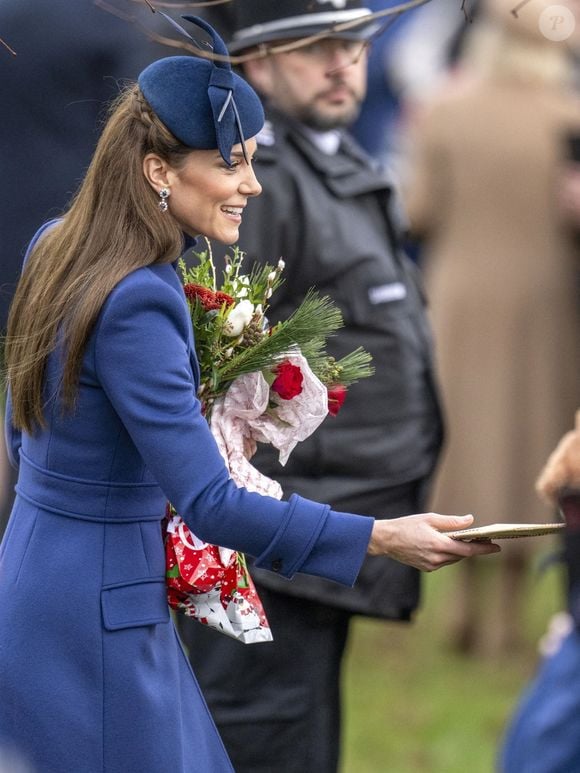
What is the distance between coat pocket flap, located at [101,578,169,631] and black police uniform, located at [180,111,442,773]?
0.94 meters

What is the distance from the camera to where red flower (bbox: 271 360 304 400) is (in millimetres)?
2715

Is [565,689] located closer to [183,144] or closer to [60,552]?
[60,552]

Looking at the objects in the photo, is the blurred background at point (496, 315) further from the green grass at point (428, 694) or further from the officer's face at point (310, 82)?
the officer's face at point (310, 82)

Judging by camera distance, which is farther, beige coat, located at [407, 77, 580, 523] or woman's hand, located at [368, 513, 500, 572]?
beige coat, located at [407, 77, 580, 523]

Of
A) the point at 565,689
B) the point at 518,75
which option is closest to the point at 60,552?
the point at 565,689

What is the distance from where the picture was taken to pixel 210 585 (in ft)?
8.80

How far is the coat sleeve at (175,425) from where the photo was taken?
8.05ft

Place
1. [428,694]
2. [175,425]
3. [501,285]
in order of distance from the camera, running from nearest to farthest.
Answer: [175,425] < [428,694] < [501,285]

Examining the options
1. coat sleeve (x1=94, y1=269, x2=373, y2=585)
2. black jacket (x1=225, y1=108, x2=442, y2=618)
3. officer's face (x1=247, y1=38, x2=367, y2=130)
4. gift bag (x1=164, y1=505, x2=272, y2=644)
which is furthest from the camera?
officer's face (x1=247, y1=38, x2=367, y2=130)

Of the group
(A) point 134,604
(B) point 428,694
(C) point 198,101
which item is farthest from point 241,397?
(B) point 428,694

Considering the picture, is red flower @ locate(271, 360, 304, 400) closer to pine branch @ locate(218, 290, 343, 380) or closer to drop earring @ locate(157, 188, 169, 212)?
pine branch @ locate(218, 290, 343, 380)

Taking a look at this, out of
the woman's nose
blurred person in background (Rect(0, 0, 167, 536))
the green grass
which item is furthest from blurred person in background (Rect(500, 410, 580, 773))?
the green grass

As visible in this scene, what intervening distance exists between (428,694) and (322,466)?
2.21 metres

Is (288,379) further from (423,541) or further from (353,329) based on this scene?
(353,329)
